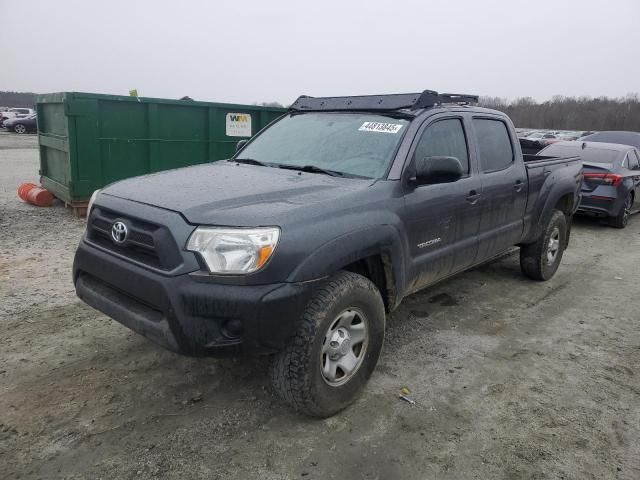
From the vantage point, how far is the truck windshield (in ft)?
11.7

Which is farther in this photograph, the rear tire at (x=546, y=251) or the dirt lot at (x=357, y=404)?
the rear tire at (x=546, y=251)

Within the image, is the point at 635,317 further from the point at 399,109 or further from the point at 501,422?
the point at 399,109

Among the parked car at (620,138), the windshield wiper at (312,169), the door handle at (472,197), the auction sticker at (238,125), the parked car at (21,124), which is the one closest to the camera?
the windshield wiper at (312,169)

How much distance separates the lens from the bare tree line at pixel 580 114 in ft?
192

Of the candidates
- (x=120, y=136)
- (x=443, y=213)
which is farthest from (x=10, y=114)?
(x=443, y=213)

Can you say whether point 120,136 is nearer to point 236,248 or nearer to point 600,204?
point 236,248

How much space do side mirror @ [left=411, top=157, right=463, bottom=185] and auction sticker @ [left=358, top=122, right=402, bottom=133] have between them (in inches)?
14.2

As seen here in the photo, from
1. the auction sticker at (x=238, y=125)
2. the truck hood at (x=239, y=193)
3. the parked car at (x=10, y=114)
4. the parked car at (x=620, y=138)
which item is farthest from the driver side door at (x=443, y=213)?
the parked car at (x=10, y=114)

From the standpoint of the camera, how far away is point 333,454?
275 centimetres

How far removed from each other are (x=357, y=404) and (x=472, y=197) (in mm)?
1947

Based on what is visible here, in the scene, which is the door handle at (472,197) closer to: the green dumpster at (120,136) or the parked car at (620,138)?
the green dumpster at (120,136)

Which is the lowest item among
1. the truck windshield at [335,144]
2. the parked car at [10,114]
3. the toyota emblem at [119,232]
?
the toyota emblem at [119,232]

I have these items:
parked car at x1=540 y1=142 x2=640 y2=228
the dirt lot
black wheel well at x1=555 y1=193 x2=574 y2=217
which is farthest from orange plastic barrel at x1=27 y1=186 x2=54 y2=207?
parked car at x1=540 y1=142 x2=640 y2=228

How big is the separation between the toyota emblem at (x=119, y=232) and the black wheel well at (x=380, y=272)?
1.32 metres
